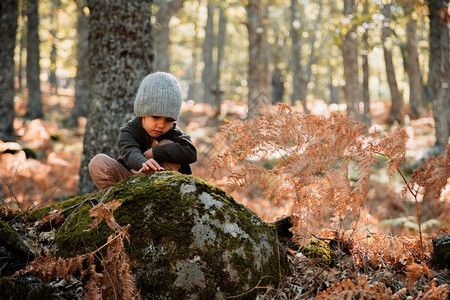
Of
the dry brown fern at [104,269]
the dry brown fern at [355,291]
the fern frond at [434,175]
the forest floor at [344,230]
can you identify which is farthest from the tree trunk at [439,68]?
the dry brown fern at [104,269]

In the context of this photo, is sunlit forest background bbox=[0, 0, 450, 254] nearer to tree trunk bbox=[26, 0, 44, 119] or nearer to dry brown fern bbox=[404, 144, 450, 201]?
tree trunk bbox=[26, 0, 44, 119]

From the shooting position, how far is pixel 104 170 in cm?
335

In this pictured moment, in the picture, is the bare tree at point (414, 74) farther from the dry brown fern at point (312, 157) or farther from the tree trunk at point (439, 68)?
the dry brown fern at point (312, 157)

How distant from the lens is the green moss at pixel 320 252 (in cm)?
294

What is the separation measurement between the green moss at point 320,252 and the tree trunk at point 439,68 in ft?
22.2

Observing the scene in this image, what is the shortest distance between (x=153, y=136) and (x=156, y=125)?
0.16 metres

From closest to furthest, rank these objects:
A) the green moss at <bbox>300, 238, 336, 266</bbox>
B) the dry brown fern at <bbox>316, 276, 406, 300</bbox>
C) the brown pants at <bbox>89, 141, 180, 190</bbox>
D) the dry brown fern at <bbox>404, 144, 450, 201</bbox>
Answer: the dry brown fern at <bbox>316, 276, 406, 300</bbox>
the dry brown fern at <bbox>404, 144, 450, 201</bbox>
the green moss at <bbox>300, 238, 336, 266</bbox>
the brown pants at <bbox>89, 141, 180, 190</bbox>

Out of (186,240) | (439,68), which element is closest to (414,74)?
(439,68)

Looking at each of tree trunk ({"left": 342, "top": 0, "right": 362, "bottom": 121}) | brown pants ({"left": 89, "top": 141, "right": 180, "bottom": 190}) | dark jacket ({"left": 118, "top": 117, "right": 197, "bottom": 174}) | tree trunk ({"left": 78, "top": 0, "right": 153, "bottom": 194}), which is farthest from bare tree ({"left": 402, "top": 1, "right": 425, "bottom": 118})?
brown pants ({"left": 89, "top": 141, "right": 180, "bottom": 190})

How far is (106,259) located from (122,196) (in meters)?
0.59

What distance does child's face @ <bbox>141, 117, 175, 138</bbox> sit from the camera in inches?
137

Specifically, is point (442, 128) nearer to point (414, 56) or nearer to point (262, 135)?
point (262, 135)

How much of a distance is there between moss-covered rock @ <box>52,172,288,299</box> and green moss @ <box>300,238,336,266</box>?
0.38 meters

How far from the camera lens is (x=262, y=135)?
9.68ft
